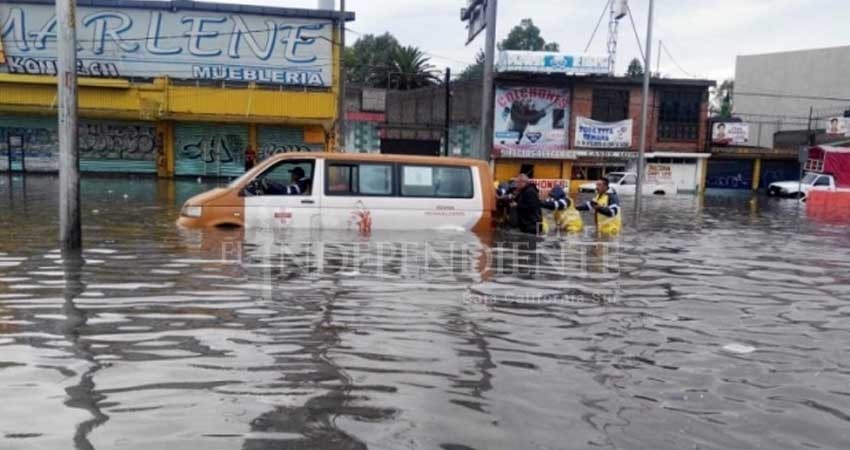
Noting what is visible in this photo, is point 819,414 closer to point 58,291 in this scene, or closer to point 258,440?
point 258,440

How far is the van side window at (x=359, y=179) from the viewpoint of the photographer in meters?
12.0

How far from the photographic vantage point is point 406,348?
584 centimetres

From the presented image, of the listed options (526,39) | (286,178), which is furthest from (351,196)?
(526,39)

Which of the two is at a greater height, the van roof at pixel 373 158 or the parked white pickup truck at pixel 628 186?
the van roof at pixel 373 158

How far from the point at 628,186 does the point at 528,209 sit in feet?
88.9

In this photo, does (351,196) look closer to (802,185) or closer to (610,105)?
(610,105)

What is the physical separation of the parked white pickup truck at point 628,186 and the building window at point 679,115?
2.97 metres

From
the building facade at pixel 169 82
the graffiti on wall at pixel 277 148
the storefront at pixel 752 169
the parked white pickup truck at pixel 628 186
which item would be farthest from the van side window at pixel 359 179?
the storefront at pixel 752 169

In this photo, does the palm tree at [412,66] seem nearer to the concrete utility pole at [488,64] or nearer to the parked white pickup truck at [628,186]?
the parked white pickup truck at [628,186]

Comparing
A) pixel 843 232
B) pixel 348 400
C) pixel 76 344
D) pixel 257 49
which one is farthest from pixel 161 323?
pixel 257 49

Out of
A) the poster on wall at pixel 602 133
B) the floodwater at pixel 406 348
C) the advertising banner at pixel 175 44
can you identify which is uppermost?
the advertising banner at pixel 175 44

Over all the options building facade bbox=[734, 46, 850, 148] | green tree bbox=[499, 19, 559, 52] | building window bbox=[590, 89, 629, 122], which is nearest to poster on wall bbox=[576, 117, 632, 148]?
building window bbox=[590, 89, 629, 122]

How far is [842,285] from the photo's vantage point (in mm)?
9594

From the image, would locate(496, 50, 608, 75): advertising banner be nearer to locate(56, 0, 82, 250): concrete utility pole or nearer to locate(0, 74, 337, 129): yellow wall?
locate(0, 74, 337, 129): yellow wall
